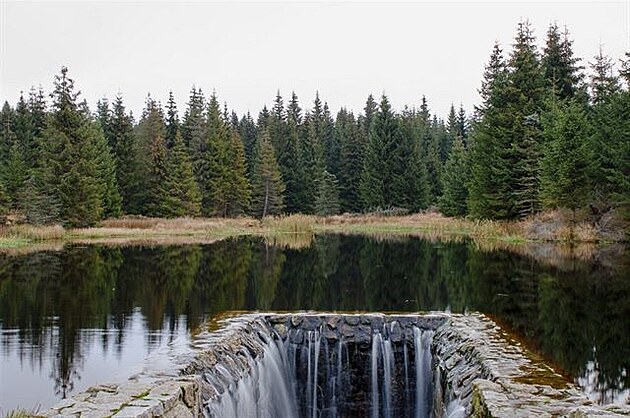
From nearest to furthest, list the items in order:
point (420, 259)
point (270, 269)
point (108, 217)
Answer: point (270, 269) < point (420, 259) < point (108, 217)

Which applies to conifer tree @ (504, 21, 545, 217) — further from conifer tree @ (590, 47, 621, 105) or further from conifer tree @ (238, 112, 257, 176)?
conifer tree @ (238, 112, 257, 176)

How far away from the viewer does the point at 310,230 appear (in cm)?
4262

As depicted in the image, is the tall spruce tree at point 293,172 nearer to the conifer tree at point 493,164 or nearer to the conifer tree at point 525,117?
the conifer tree at point 493,164

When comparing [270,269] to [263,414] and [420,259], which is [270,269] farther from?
[263,414]

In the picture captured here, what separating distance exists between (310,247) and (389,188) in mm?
25160

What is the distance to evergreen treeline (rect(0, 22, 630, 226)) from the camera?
30.2 m

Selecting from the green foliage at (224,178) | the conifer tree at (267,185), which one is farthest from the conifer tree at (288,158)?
the green foliage at (224,178)

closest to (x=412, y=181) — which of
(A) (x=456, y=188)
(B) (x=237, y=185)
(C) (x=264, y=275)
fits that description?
(A) (x=456, y=188)

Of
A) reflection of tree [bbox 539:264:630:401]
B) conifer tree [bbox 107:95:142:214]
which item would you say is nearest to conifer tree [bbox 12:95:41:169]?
conifer tree [bbox 107:95:142:214]

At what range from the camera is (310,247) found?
100ft

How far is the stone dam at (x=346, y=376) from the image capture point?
581 centimetres

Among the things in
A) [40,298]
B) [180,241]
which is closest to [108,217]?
[180,241]

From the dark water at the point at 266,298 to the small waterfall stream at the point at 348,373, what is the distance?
1696 millimetres

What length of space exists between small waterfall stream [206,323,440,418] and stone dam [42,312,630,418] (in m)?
0.02
